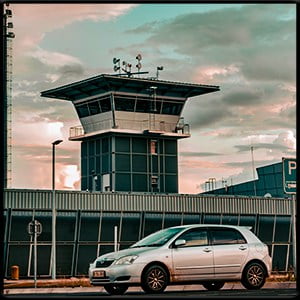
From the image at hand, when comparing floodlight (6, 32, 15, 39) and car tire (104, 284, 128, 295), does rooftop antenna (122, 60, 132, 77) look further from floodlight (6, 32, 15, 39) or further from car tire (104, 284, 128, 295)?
car tire (104, 284, 128, 295)

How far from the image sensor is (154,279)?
17.3 meters

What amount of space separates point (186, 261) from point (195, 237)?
0.69 m

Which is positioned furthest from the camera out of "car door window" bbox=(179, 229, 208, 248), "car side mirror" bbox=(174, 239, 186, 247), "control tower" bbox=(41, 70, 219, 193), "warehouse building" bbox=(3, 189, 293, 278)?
"control tower" bbox=(41, 70, 219, 193)

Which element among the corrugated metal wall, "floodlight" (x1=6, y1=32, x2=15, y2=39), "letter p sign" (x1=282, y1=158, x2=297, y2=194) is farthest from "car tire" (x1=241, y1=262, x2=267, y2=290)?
"floodlight" (x1=6, y1=32, x2=15, y2=39)

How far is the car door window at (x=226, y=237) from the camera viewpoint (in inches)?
718

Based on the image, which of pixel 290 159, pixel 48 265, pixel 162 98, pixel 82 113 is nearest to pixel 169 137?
pixel 162 98

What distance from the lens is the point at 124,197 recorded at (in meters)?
47.3

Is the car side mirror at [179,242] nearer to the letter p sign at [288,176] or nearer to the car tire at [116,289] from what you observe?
the car tire at [116,289]

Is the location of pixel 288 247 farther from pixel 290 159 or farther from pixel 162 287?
pixel 162 287

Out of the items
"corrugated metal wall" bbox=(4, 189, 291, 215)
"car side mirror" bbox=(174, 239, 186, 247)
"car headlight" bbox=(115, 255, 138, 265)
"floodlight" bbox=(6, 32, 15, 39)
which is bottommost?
"car headlight" bbox=(115, 255, 138, 265)

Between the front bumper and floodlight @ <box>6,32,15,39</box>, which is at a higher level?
floodlight @ <box>6,32,15,39</box>

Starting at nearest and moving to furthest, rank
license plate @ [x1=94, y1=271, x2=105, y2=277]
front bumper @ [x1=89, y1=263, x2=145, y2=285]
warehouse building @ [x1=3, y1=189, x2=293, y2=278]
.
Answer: front bumper @ [x1=89, y1=263, x2=145, y2=285], license plate @ [x1=94, y1=271, x2=105, y2=277], warehouse building @ [x1=3, y1=189, x2=293, y2=278]

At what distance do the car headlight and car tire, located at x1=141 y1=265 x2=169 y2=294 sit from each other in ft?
1.22

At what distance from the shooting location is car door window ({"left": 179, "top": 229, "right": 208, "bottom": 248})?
1786cm
